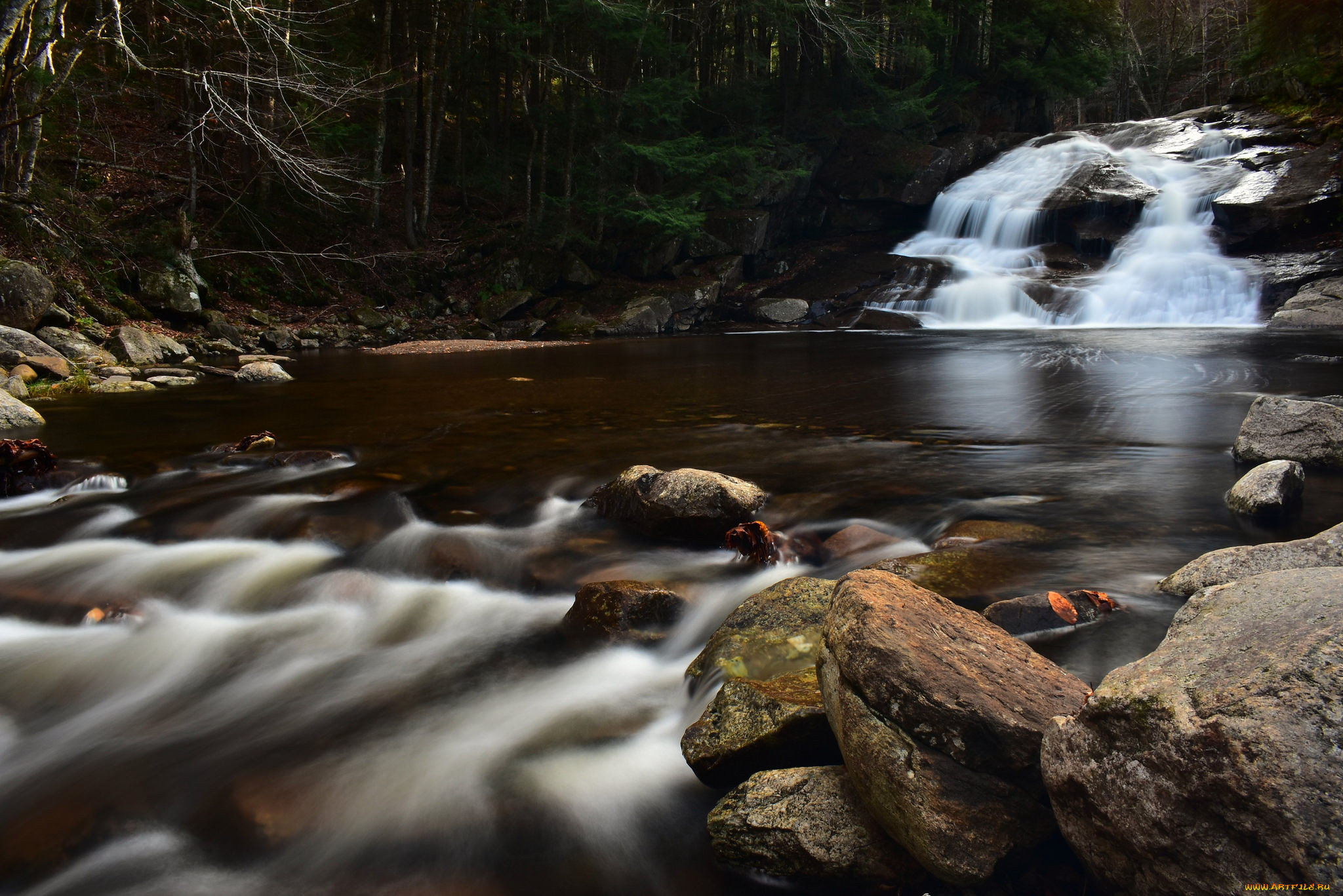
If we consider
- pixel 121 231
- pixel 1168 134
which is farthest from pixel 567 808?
pixel 1168 134

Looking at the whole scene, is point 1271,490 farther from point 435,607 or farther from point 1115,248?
point 1115,248

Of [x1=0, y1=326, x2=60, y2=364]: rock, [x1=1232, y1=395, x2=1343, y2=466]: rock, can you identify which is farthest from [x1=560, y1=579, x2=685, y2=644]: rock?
[x1=0, y1=326, x2=60, y2=364]: rock

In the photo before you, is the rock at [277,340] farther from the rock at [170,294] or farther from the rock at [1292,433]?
the rock at [1292,433]

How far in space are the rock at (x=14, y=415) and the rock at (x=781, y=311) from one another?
1903 cm

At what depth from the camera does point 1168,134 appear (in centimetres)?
2497

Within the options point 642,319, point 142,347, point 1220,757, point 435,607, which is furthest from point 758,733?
point 642,319

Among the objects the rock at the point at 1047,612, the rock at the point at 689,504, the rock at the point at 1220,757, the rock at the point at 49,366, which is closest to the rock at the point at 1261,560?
the rock at the point at 1047,612

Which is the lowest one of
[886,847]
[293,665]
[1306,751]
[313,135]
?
[293,665]

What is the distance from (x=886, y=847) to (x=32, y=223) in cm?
1710

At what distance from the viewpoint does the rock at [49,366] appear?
10.1 m

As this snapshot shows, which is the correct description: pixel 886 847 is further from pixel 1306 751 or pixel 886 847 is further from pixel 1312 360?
pixel 1312 360

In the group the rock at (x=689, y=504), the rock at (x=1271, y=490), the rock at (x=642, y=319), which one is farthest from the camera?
the rock at (x=642, y=319)

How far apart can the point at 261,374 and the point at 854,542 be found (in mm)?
11007

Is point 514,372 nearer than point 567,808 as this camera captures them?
No
